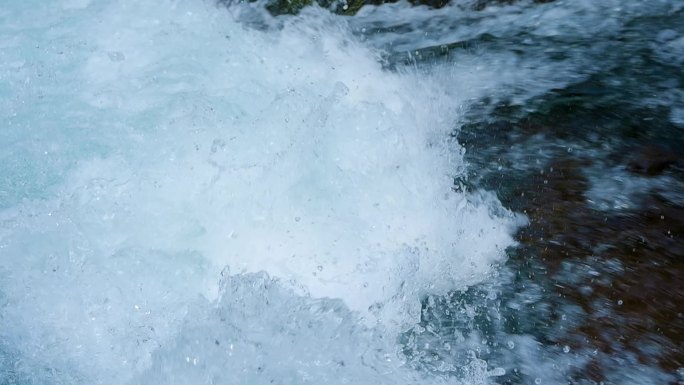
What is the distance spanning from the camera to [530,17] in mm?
4402

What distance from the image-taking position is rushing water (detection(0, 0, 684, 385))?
111 inches

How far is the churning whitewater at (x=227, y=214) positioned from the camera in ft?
9.58

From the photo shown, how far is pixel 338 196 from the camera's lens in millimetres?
3551

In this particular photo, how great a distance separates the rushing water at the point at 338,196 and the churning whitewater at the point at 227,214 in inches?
0.5

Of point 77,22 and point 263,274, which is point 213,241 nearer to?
point 263,274

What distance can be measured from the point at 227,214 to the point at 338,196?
1.77ft

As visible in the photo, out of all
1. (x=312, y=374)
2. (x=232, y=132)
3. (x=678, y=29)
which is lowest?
(x=312, y=374)

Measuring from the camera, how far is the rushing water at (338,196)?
9.26ft

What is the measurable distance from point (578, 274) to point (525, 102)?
1.19m

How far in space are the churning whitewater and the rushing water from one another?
1 cm

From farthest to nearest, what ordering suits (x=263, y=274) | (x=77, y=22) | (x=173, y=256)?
1. (x=77, y=22)
2. (x=173, y=256)
3. (x=263, y=274)

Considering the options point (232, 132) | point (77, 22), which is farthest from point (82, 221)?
point (77, 22)

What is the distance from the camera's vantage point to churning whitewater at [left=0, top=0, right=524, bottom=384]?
2920 millimetres

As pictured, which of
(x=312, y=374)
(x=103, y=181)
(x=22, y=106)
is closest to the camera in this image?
(x=312, y=374)
